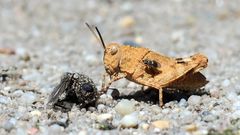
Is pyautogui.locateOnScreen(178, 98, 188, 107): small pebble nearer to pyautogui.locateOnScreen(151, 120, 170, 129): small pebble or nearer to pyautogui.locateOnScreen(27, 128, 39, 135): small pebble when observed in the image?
A: pyautogui.locateOnScreen(151, 120, 170, 129): small pebble

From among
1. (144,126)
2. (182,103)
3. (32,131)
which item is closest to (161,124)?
(144,126)

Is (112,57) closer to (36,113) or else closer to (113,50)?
(113,50)

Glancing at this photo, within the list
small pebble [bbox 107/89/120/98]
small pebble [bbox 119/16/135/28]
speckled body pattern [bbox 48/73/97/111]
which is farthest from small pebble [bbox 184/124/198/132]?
small pebble [bbox 119/16/135/28]

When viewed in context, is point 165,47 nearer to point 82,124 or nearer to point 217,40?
point 217,40

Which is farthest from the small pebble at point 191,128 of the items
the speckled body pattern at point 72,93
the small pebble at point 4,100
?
the small pebble at point 4,100

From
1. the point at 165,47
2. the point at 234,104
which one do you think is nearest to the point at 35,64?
the point at 165,47
